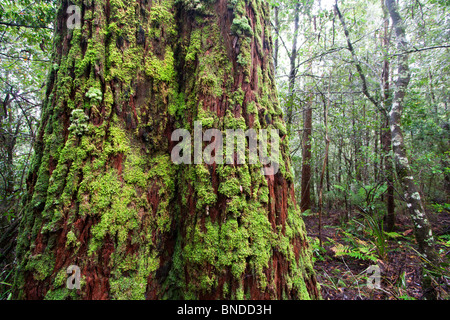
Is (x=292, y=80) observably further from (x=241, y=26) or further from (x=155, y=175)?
(x=155, y=175)

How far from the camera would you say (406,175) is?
3.89 meters

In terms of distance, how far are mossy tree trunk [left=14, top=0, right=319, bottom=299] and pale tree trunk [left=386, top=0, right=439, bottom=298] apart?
3.02 m

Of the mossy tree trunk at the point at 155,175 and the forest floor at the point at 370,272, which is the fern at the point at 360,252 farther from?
the mossy tree trunk at the point at 155,175

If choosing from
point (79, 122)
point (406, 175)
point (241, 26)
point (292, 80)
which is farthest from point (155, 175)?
point (292, 80)

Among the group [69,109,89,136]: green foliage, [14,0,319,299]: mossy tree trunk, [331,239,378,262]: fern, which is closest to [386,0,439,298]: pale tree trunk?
[331,239,378,262]: fern

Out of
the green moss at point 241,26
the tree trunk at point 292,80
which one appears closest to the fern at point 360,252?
the tree trunk at point 292,80

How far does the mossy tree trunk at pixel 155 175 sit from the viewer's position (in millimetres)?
1652

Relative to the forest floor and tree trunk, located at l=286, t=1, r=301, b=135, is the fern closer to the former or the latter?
the forest floor

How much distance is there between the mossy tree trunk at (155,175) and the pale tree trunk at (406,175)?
302cm

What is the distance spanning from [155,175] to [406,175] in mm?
4904

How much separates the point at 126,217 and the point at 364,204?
824 cm

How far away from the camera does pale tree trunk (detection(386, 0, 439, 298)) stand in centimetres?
337

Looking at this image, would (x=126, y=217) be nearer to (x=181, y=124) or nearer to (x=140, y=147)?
(x=140, y=147)
